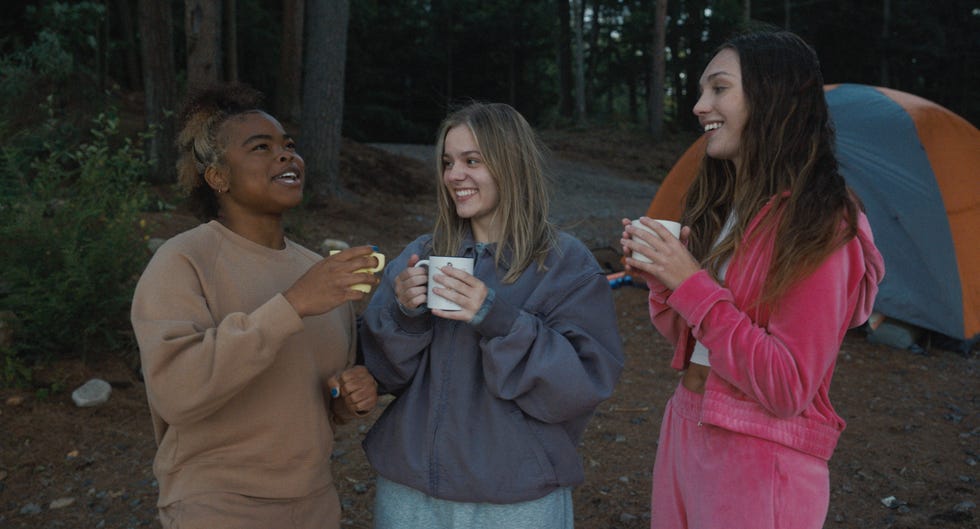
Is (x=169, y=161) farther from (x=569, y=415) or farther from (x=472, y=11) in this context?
(x=472, y=11)

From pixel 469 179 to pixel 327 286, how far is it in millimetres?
572

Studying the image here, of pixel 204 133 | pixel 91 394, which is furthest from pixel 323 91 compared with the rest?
pixel 204 133

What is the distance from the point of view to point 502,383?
197cm

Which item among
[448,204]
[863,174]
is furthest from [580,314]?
[863,174]

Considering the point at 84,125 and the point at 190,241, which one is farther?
the point at 84,125

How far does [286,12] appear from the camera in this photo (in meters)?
15.3

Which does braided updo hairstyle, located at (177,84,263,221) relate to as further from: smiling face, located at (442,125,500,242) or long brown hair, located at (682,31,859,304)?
long brown hair, located at (682,31,859,304)

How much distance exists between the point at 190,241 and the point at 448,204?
0.75 m

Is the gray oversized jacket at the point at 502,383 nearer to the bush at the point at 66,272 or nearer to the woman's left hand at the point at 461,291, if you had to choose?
the woman's left hand at the point at 461,291

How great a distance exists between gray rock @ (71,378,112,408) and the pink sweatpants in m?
4.02

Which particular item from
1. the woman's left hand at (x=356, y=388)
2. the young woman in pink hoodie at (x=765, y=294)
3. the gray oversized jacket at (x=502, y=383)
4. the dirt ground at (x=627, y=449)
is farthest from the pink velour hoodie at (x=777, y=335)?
the dirt ground at (x=627, y=449)

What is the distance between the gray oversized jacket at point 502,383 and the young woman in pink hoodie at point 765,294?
23 cm

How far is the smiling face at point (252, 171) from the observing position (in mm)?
2186

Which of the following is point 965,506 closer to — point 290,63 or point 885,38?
point 290,63
